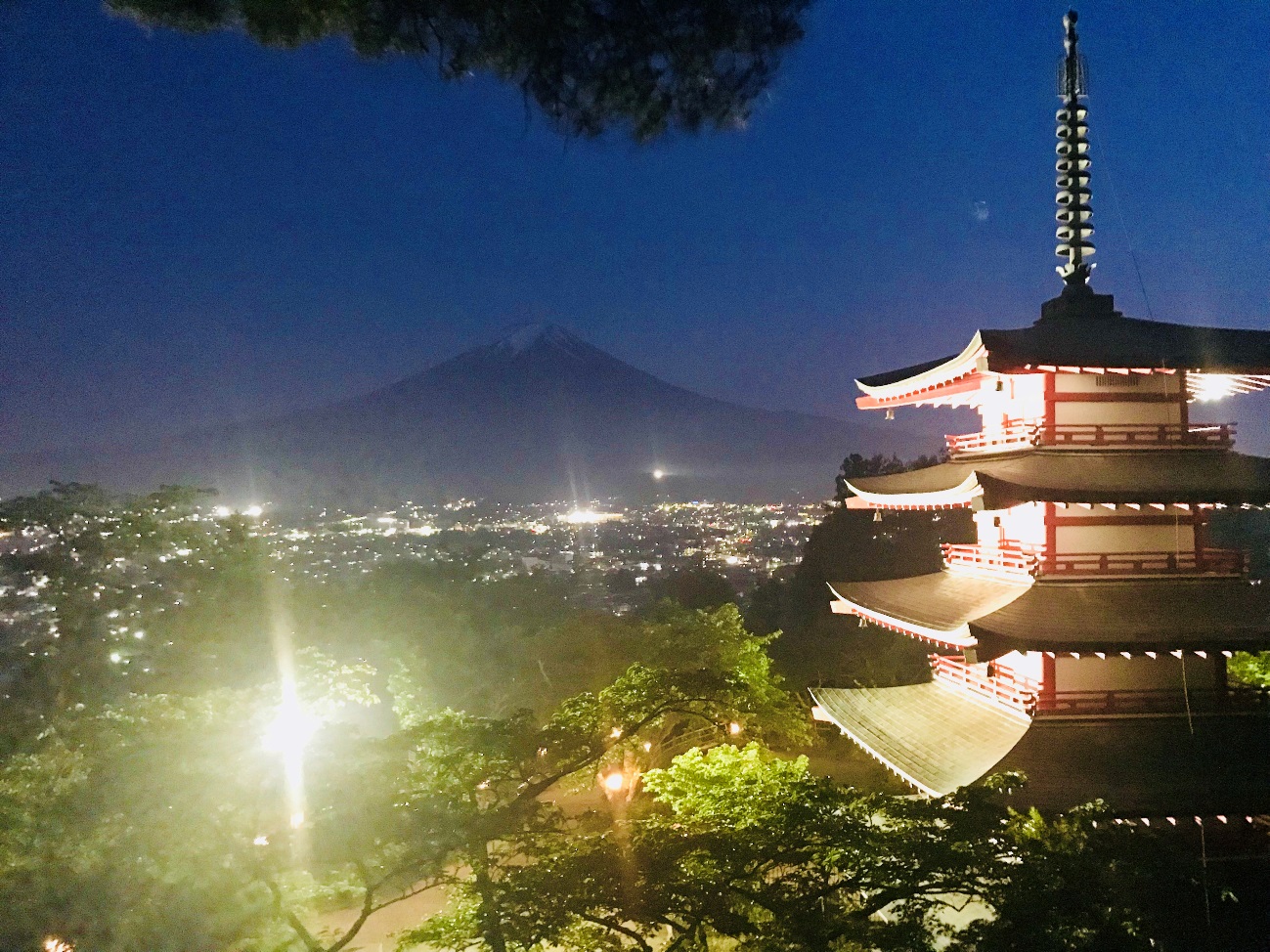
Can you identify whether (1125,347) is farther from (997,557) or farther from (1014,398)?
(997,557)

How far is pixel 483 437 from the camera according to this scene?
74625 millimetres

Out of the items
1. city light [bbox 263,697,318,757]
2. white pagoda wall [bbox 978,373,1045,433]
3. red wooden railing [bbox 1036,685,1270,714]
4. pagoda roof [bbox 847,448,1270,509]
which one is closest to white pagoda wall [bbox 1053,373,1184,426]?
white pagoda wall [bbox 978,373,1045,433]

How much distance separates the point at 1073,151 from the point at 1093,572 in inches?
179

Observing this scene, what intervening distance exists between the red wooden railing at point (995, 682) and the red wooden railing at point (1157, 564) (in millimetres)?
1231

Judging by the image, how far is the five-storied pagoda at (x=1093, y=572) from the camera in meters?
6.79

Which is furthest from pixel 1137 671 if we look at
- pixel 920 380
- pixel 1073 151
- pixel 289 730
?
pixel 289 730

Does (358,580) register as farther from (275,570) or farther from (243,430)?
(243,430)

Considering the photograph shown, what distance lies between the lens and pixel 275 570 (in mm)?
16328

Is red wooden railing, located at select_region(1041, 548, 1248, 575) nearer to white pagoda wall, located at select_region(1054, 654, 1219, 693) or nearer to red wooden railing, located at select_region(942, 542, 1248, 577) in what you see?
red wooden railing, located at select_region(942, 542, 1248, 577)

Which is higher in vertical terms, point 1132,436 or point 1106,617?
point 1132,436

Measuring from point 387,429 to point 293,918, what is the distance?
64.4m

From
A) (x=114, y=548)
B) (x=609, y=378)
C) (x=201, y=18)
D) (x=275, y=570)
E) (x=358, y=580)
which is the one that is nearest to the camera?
(x=201, y=18)

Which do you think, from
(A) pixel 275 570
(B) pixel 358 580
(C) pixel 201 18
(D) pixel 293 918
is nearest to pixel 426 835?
(D) pixel 293 918

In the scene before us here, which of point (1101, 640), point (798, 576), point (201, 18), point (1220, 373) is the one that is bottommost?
point (798, 576)
